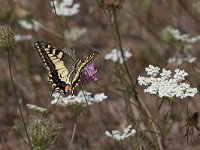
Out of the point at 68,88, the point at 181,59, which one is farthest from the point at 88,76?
the point at 181,59

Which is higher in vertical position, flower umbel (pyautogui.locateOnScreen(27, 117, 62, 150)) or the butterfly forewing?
the butterfly forewing

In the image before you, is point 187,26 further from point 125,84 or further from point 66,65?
point 66,65

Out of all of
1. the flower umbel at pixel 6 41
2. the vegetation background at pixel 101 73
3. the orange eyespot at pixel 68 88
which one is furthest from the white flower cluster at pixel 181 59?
the flower umbel at pixel 6 41

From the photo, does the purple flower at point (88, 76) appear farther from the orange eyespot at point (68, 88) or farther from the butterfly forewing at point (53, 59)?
the orange eyespot at point (68, 88)

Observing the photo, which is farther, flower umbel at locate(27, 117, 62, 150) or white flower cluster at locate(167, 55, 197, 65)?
white flower cluster at locate(167, 55, 197, 65)

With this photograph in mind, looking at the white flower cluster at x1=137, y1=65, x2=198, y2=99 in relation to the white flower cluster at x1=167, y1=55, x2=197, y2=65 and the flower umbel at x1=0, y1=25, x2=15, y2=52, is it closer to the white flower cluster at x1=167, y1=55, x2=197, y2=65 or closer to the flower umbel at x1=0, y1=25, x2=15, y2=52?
the flower umbel at x1=0, y1=25, x2=15, y2=52

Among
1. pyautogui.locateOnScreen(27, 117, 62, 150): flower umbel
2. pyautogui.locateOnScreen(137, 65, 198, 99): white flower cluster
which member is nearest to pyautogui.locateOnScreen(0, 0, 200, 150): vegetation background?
pyautogui.locateOnScreen(137, 65, 198, 99): white flower cluster

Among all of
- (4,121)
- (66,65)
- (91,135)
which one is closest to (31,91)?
(4,121)
